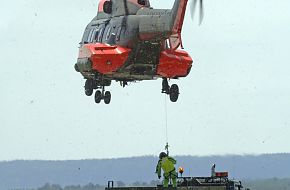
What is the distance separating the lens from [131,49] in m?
47.2

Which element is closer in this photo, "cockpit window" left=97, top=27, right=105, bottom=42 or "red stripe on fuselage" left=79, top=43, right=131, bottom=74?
"red stripe on fuselage" left=79, top=43, right=131, bottom=74

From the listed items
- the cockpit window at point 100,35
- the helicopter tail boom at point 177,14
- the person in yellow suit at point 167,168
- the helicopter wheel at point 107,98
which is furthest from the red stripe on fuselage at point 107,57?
the person in yellow suit at point 167,168

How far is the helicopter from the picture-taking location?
46656 millimetres

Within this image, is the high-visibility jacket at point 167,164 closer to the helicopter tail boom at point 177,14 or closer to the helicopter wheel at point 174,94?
the helicopter tail boom at point 177,14

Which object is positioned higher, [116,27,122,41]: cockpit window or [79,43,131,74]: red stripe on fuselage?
[116,27,122,41]: cockpit window

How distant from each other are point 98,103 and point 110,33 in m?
4.17

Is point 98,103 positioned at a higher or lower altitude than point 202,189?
higher

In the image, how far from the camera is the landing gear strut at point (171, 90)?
49812mm

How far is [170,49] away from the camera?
159ft

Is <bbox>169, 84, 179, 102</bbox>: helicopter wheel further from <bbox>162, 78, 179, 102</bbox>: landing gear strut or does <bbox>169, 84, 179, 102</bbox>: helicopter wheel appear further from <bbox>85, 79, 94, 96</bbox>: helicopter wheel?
<bbox>85, 79, 94, 96</bbox>: helicopter wheel

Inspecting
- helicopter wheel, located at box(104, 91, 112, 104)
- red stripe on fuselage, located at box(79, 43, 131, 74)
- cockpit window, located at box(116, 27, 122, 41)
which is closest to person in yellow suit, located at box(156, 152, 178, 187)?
red stripe on fuselage, located at box(79, 43, 131, 74)

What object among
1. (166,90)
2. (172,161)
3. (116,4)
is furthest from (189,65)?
(172,161)

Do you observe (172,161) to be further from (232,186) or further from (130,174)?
(130,174)

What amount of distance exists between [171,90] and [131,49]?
13.1 ft
